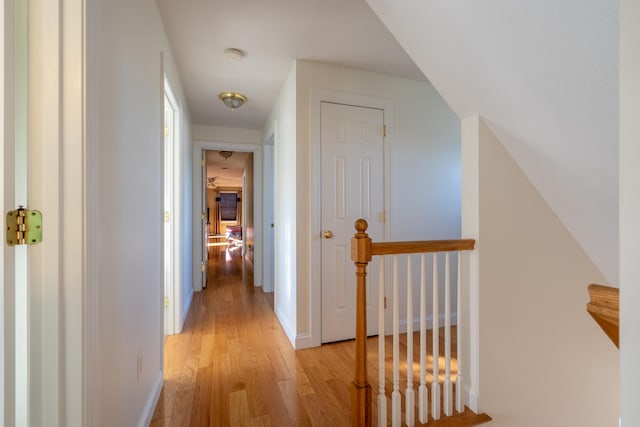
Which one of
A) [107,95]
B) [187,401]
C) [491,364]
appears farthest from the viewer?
[187,401]

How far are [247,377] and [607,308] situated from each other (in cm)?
192

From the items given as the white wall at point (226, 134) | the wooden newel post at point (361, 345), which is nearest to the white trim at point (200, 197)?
the white wall at point (226, 134)

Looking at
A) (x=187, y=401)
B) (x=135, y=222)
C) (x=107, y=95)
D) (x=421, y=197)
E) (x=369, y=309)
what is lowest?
(x=187, y=401)

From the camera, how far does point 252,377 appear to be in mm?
1835

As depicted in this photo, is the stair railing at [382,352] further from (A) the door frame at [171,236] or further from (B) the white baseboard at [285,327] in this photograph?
(A) the door frame at [171,236]

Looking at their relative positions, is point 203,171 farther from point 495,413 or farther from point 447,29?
point 495,413

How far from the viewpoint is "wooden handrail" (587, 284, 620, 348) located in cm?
44

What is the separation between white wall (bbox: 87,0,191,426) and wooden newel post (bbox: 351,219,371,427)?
954 millimetres

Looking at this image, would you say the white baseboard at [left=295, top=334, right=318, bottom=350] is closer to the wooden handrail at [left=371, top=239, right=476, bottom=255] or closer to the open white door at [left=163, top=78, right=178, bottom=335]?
the open white door at [left=163, top=78, right=178, bottom=335]

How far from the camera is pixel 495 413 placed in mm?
1447

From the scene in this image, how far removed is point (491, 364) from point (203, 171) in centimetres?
378

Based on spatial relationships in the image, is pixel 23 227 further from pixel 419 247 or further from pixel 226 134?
pixel 226 134

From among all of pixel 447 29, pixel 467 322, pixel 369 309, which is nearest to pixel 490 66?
pixel 447 29

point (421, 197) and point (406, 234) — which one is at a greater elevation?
point (421, 197)
